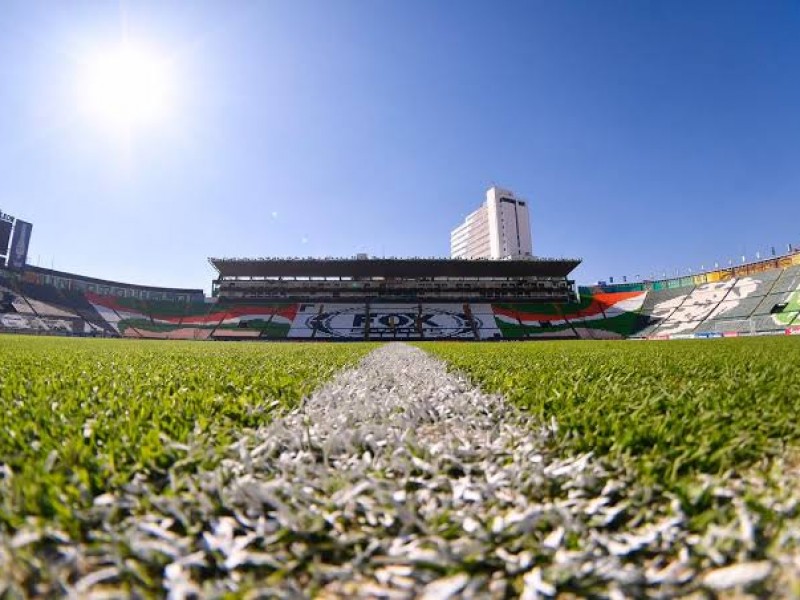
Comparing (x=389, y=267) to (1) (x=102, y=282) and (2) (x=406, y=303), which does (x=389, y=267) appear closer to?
(2) (x=406, y=303)

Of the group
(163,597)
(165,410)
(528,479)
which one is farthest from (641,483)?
(165,410)

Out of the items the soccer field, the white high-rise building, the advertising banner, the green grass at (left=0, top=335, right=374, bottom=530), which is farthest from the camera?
the white high-rise building

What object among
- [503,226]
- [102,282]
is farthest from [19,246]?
[503,226]

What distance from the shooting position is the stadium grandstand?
112 ft

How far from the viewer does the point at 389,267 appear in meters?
41.2

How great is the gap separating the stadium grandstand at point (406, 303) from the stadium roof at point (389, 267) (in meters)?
0.16

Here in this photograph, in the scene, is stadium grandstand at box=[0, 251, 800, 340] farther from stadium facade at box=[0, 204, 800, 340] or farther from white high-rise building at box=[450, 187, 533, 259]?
white high-rise building at box=[450, 187, 533, 259]

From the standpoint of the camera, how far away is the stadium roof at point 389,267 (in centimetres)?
3956

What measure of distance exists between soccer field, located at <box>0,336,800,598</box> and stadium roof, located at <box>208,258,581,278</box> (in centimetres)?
3782

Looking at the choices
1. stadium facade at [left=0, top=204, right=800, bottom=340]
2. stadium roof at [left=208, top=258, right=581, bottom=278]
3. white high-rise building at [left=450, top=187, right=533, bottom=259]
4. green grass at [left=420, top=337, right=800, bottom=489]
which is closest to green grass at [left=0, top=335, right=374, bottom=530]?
green grass at [left=420, top=337, right=800, bottom=489]

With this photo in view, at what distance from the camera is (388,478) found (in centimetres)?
116

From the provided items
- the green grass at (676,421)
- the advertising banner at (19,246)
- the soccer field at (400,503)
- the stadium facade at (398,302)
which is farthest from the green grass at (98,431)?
the advertising banner at (19,246)

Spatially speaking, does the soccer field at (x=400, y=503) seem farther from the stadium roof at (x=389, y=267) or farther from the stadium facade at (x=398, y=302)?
the stadium roof at (x=389, y=267)

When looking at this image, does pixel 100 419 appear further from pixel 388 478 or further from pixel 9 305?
pixel 9 305
